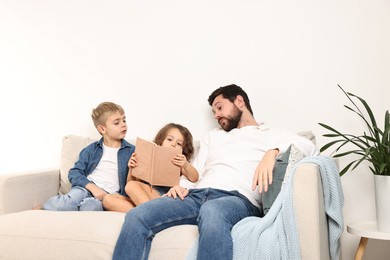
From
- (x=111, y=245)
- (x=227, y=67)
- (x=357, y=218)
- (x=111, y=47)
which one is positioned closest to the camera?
(x=111, y=245)

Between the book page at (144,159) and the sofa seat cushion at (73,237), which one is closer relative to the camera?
the sofa seat cushion at (73,237)

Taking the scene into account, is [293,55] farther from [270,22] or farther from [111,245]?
[111,245]

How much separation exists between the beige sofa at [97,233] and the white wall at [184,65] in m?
1.05

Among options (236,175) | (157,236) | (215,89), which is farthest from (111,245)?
(215,89)

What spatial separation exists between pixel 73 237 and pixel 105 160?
0.76 meters

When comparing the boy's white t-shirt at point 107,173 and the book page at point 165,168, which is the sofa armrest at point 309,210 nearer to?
the book page at point 165,168

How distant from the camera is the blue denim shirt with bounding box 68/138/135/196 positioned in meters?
2.66

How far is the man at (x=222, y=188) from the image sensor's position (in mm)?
1910

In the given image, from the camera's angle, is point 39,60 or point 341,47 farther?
point 39,60

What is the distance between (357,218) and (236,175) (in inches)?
33.8

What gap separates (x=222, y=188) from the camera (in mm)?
2314

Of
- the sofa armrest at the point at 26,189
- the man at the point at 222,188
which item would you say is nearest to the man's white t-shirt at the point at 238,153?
the man at the point at 222,188

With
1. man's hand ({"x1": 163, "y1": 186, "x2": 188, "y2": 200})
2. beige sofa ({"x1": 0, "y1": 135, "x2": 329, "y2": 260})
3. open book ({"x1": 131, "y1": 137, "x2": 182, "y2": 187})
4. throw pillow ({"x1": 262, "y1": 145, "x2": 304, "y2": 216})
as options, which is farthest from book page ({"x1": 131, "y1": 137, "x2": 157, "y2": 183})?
throw pillow ({"x1": 262, "y1": 145, "x2": 304, "y2": 216})

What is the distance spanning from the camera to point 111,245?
77.8 inches
